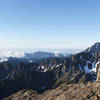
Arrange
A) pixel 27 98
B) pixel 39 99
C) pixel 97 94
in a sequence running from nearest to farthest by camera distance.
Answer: pixel 97 94
pixel 39 99
pixel 27 98

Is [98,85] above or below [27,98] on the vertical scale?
above

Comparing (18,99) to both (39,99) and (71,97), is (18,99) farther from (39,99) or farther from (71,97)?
(71,97)

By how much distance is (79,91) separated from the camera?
3606cm

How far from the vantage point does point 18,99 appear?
48812mm

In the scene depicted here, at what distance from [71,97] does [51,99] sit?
6.73 m

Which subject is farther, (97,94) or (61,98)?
(61,98)

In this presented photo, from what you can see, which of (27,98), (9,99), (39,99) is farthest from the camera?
(9,99)

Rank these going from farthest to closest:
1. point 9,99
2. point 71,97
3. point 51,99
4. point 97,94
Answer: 1. point 9,99
2. point 51,99
3. point 71,97
4. point 97,94

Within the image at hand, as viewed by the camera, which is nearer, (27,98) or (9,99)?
(27,98)

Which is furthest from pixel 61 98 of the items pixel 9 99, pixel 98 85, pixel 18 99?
pixel 9 99

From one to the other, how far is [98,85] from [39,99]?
19715 mm

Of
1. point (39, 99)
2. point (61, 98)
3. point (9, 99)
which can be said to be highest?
point (61, 98)

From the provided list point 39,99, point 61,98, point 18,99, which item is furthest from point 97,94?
point 18,99

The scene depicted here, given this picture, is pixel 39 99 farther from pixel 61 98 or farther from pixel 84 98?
pixel 84 98
